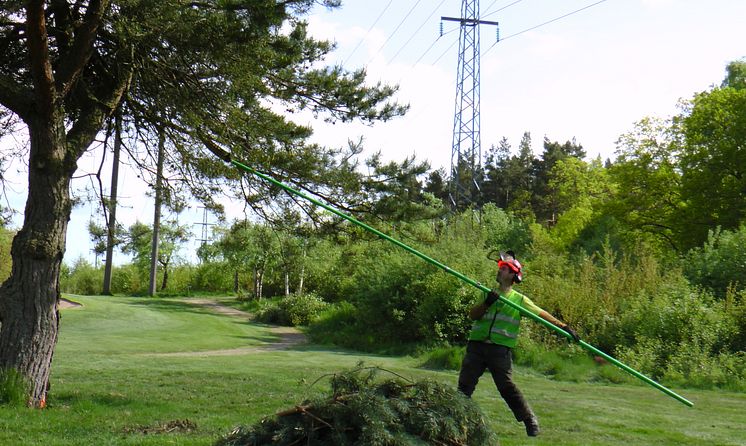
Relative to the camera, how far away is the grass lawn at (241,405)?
8.44m

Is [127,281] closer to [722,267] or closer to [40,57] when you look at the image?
[722,267]

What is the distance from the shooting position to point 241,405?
10.7 meters

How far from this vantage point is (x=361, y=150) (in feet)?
39.6

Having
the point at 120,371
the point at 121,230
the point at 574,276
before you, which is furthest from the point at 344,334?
the point at 121,230

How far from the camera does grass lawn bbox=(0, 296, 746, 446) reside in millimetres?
8438

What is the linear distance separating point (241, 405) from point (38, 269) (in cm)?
343

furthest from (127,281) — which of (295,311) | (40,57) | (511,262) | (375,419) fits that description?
(375,419)

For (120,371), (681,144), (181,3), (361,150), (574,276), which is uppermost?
(681,144)

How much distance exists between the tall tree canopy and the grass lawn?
164cm

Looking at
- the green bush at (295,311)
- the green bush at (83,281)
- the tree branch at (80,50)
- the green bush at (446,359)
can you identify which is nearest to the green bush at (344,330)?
the green bush at (295,311)

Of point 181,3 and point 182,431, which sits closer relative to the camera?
point 182,431

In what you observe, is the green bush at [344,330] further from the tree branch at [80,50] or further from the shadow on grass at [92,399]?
the tree branch at [80,50]

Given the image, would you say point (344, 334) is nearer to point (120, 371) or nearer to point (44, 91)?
point (120, 371)

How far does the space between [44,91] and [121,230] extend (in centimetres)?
292
